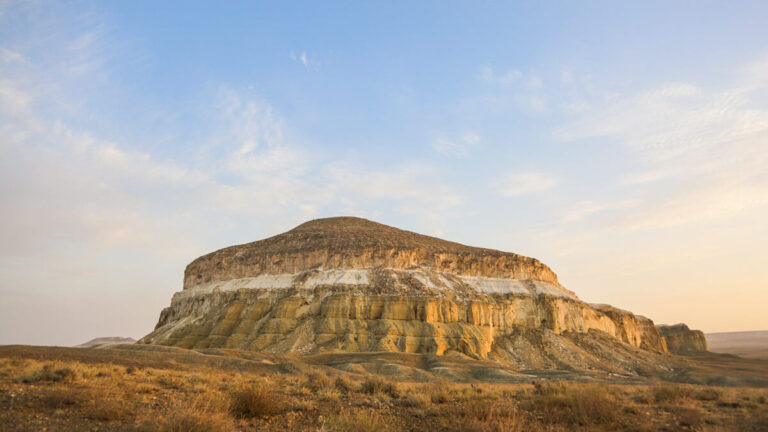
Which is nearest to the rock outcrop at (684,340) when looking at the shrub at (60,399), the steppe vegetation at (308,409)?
the steppe vegetation at (308,409)

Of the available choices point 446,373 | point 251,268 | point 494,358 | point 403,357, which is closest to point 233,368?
point 446,373

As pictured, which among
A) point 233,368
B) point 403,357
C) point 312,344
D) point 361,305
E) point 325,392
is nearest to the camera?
point 325,392

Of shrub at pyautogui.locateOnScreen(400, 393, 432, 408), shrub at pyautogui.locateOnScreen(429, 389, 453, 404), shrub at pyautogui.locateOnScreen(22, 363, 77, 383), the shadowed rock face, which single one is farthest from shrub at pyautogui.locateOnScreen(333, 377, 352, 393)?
the shadowed rock face

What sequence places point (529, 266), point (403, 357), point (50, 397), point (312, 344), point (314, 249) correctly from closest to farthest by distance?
point (50, 397)
point (403, 357)
point (312, 344)
point (314, 249)
point (529, 266)

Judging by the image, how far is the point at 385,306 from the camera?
5466 centimetres

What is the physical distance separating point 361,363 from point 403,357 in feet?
20.5

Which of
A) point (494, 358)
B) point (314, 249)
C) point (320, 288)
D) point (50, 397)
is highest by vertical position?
point (314, 249)

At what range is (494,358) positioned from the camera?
52500mm

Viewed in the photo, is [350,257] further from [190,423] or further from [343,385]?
[190,423]

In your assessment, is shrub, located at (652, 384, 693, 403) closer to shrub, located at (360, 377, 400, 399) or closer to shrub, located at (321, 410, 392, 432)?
shrub, located at (360, 377, 400, 399)

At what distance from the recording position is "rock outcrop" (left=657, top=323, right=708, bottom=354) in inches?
3932

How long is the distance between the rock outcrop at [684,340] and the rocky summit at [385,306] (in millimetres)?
32132

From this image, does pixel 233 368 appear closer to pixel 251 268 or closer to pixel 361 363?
pixel 361 363

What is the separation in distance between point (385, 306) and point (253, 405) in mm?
44443
